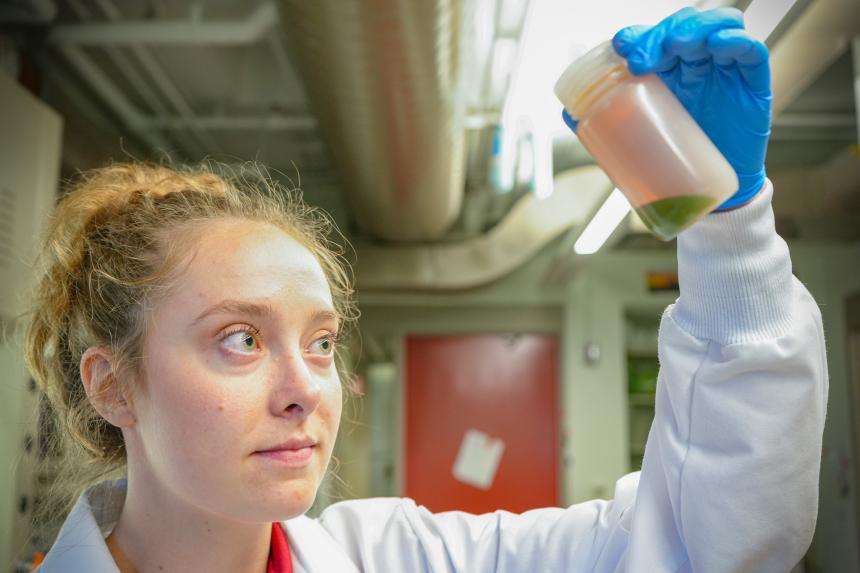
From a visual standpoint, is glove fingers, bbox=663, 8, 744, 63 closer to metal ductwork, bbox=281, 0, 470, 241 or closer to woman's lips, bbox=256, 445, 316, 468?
woman's lips, bbox=256, 445, 316, 468

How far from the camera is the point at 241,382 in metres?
0.94

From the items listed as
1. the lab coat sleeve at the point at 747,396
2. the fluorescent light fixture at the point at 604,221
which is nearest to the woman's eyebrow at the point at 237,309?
the lab coat sleeve at the point at 747,396

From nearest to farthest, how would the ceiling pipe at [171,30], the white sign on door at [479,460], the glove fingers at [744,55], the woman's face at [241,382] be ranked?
the glove fingers at [744,55] → the woman's face at [241,382] → the ceiling pipe at [171,30] → the white sign on door at [479,460]

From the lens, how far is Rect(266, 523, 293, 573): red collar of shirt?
3.71ft

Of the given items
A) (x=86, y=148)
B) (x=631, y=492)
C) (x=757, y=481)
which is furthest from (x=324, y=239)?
(x=86, y=148)

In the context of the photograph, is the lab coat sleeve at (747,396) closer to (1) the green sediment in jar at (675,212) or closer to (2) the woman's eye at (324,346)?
(1) the green sediment in jar at (675,212)

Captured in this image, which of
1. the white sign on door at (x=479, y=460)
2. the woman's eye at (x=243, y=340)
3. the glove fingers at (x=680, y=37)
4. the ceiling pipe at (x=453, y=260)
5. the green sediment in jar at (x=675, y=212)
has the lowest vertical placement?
the white sign on door at (x=479, y=460)

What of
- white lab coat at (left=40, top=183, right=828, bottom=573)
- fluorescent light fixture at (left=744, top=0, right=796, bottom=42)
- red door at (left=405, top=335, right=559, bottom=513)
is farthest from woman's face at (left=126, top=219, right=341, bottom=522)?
red door at (left=405, top=335, right=559, bottom=513)

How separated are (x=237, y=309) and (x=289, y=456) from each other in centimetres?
19

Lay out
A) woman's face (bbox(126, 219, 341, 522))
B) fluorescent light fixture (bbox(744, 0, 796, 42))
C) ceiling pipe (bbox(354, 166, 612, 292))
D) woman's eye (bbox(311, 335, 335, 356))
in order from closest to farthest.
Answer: woman's face (bbox(126, 219, 341, 522)) → woman's eye (bbox(311, 335, 335, 356)) → fluorescent light fixture (bbox(744, 0, 796, 42)) → ceiling pipe (bbox(354, 166, 612, 292))

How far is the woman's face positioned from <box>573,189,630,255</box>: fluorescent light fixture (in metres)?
1.41

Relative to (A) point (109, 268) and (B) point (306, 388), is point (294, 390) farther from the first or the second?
(A) point (109, 268)

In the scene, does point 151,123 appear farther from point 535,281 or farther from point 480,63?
point 535,281

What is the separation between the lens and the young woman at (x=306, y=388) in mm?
806
